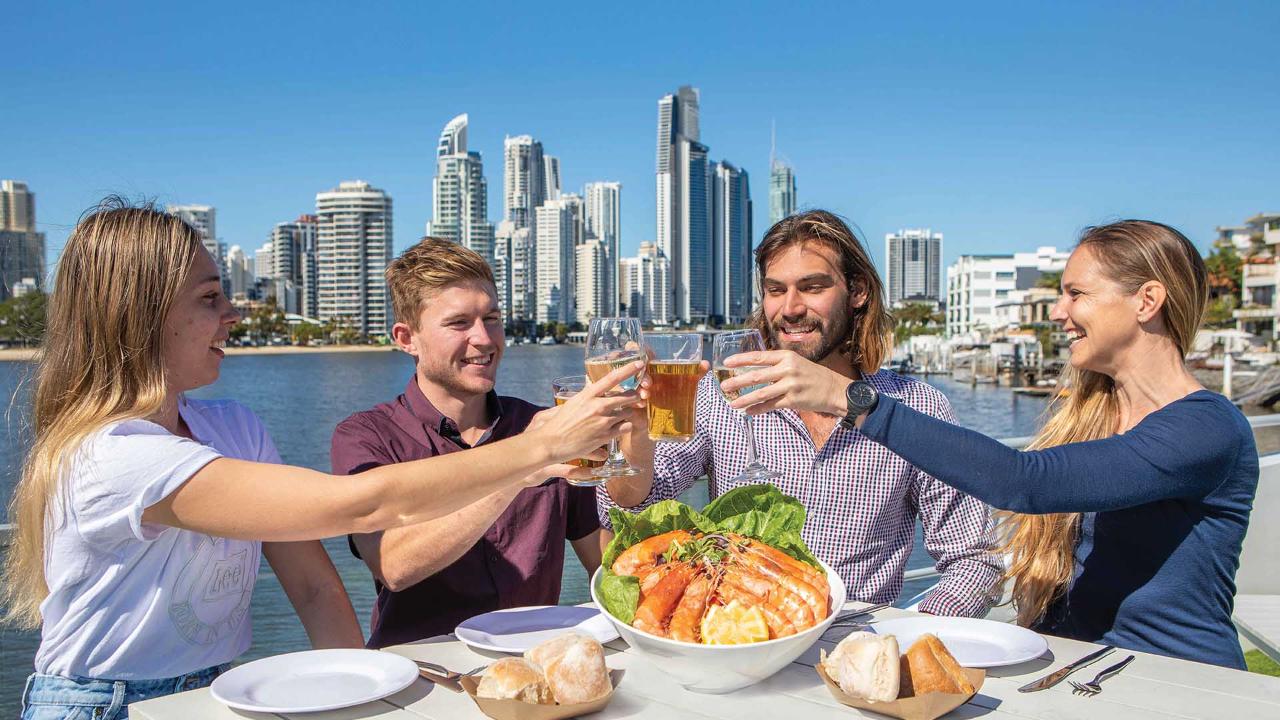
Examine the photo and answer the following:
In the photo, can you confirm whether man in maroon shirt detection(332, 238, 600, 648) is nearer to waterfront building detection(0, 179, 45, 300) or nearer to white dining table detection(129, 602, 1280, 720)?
waterfront building detection(0, 179, 45, 300)

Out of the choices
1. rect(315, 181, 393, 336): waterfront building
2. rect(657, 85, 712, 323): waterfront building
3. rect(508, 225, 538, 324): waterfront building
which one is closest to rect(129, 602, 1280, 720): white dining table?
rect(315, 181, 393, 336): waterfront building

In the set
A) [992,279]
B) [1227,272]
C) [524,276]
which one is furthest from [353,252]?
[1227,272]

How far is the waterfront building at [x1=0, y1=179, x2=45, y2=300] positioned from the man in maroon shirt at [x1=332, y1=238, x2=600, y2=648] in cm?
93

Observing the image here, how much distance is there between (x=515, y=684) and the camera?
1.57 metres

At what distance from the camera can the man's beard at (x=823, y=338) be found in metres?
3.18

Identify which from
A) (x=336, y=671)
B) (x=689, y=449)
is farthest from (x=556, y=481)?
(x=336, y=671)

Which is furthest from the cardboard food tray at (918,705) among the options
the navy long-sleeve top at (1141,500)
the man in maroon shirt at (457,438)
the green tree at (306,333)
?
the green tree at (306,333)

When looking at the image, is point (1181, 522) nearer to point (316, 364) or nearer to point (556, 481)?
point (556, 481)

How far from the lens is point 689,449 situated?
3258mm

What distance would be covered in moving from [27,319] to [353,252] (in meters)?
135

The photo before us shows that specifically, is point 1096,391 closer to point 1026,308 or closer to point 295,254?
point 1026,308

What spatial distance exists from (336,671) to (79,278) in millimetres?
1055

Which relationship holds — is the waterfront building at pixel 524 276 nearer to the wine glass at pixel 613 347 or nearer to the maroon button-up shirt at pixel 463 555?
the maroon button-up shirt at pixel 463 555

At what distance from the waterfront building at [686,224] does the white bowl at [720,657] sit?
163396mm
